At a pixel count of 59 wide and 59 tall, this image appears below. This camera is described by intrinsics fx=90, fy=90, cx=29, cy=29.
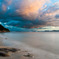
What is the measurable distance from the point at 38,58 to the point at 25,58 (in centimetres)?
144

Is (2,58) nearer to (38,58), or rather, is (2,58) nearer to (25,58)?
(25,58)

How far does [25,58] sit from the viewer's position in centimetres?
884

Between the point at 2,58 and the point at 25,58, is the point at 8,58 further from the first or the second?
the point at 25,58

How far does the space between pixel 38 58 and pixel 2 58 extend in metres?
3.60

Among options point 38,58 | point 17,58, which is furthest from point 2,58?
point 38,58

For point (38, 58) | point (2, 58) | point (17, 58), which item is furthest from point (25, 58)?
point (2, 58)

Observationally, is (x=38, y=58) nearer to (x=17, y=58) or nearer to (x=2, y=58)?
(x=17, y=58)

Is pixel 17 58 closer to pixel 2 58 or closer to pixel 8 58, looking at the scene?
pixel 8 58

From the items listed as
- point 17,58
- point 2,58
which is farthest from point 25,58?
point 2,58

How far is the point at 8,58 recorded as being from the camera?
8633 millimetres

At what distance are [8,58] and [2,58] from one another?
0.56 meters

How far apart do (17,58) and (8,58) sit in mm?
864

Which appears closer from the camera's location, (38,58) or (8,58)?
(8,58)

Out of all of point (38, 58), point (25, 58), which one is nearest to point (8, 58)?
point (25, 58)
